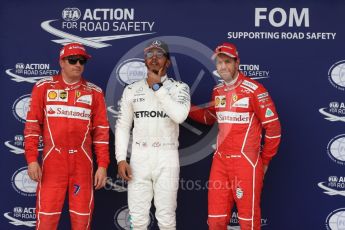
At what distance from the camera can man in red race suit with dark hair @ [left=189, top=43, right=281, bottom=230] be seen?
3.54 m

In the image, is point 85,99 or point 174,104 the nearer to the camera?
point 174,104

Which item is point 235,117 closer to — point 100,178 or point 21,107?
point 100,178

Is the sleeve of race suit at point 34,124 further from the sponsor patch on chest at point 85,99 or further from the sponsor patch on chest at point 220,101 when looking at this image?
the sponsor patch on chest at point 220,101

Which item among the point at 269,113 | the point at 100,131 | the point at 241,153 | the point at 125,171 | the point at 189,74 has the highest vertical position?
the point at 189,74

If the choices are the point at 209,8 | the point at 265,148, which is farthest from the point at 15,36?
the point at 265,148

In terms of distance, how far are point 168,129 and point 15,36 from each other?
173 cm

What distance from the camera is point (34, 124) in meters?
3.57

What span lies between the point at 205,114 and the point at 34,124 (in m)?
1.33

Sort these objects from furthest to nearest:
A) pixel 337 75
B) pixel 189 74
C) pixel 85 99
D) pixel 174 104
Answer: pixel 189 74 < pixel 337 75 < pixel 85 99 < pixel 174 104

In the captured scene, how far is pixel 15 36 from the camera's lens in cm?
434

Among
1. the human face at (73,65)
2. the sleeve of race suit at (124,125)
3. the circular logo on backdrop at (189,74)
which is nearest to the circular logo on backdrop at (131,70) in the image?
the circular logo on backdrop at (189,74)

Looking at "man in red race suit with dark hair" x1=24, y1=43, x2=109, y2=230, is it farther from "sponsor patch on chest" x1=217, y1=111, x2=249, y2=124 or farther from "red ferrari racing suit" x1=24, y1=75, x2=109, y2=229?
"sponsor patch on chest" x1=217, y1=111, x2=249, y2=124

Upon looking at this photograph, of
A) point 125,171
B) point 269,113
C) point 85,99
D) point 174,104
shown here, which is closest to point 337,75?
point 269,113

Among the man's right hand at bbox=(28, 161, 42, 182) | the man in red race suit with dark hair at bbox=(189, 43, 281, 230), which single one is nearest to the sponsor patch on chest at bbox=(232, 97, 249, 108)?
the man in red race suit with dark hair at bbox=(189, 43, 281, 230)
